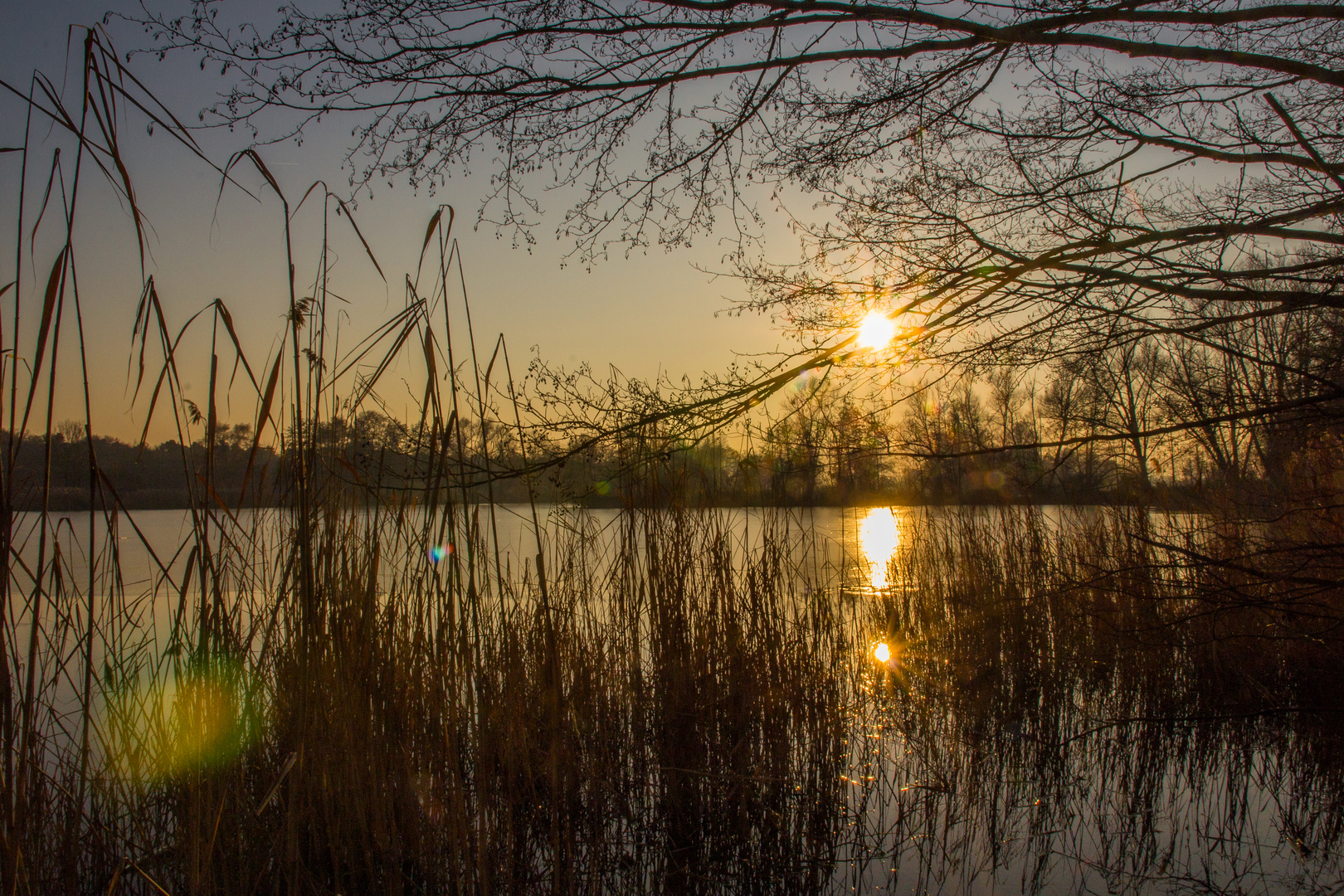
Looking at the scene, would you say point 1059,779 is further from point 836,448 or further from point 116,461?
point 116,461

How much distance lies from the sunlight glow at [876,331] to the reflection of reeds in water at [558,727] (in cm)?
86

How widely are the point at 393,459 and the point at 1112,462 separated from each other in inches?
173

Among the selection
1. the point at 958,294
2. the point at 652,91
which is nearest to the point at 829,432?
the point at 958,294

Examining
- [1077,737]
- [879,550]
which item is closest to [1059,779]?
[1077,737]

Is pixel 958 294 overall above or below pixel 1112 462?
above

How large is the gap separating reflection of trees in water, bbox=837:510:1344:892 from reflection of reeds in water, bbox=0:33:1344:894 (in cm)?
2

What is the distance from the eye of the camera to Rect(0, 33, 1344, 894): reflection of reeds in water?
4.95 feet

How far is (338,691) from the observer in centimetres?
174

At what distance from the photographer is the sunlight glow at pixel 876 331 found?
3.09 meters

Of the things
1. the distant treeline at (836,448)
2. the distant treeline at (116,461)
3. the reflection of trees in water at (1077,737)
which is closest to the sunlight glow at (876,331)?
the distant treeline at (836,448)

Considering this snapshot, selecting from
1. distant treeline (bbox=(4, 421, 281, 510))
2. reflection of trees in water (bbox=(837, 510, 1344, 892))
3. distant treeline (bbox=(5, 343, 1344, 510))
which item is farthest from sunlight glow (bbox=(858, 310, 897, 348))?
distant treeline (bbox=(4, 421, 281, 510))

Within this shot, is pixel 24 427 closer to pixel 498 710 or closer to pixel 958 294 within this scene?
pixel 498 710

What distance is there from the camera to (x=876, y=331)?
122 inches

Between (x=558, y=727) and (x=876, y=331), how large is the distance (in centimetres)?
203
